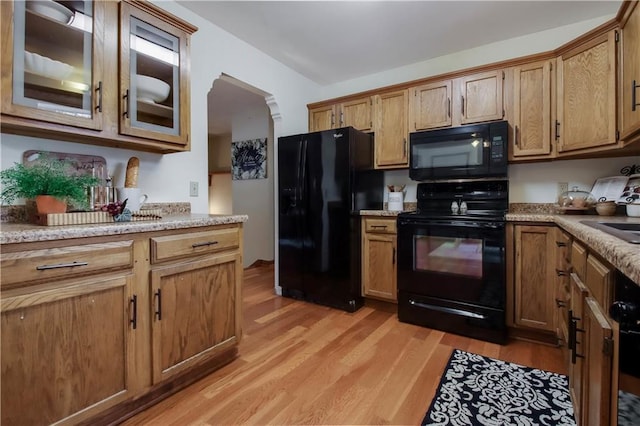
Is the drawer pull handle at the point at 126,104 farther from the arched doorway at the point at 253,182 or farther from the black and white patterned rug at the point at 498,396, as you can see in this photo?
the arched doorway at the point at 253,182

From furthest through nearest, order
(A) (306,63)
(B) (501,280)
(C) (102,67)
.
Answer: (A) (306,63), (B) (501,280), (C) (102,67)

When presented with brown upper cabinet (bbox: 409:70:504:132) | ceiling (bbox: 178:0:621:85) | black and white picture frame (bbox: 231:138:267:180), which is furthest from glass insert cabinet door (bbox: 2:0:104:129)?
black and white picture frame (bbox: 231:138:267:180)

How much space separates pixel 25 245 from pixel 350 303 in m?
2.29

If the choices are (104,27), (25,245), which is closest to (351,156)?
(104,27)

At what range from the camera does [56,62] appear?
4.46ft

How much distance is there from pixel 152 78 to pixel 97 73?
0.99 feet

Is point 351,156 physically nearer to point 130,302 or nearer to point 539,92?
point 539,92

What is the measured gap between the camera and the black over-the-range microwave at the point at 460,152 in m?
2.35

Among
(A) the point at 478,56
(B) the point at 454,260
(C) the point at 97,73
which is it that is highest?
(A) the point at 478,56

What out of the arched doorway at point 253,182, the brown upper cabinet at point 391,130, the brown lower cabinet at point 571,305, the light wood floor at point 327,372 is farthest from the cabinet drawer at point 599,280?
the arched doorway at point 253,182

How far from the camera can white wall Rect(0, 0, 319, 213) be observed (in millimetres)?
1626

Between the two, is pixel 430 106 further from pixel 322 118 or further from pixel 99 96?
pixel 99 96

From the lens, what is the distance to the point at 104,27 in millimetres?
1481

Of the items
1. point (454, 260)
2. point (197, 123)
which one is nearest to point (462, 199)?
point (454, 260)
